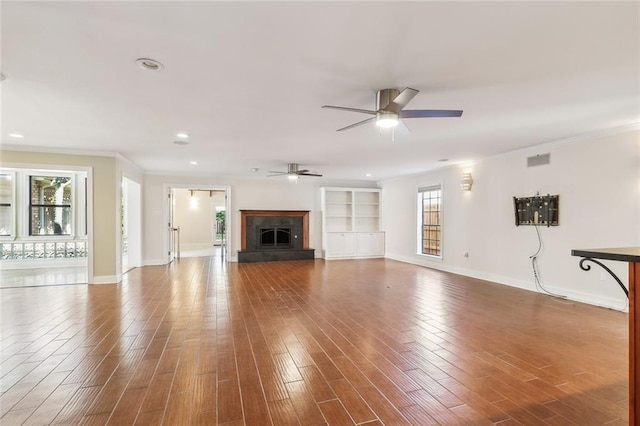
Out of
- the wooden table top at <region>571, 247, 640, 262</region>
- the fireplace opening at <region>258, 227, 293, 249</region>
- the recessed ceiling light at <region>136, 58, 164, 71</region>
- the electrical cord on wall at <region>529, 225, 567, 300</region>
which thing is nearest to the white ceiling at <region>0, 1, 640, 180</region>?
the recessed ceiling light at <region>136, 58, 164, 71</region>

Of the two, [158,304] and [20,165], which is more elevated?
[20,165]

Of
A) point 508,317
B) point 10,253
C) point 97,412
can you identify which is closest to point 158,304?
point 97,412

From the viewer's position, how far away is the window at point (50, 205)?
25.0 feet

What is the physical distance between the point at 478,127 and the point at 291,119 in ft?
8.19

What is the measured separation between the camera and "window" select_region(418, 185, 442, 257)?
7.52 meters

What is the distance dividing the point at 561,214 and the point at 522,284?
1.39m

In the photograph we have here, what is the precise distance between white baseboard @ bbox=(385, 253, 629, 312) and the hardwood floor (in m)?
0.23

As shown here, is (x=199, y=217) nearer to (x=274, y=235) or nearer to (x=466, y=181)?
(x=274, y=235)

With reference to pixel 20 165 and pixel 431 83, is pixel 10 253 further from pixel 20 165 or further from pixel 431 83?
pixel 431 83

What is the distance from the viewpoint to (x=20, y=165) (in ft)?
17.0

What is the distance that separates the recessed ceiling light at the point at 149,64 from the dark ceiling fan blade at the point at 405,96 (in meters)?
1.91

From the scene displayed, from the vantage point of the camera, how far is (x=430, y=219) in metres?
7.83

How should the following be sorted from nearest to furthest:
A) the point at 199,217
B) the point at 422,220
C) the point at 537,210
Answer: the point at 537,210
the point at 422,220
the point at 199,217

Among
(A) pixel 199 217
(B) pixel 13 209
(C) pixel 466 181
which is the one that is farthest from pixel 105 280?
(A) pixel 199 217
